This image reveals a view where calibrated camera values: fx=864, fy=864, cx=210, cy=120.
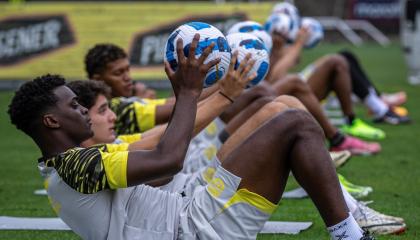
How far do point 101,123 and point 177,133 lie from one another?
5.50 feet

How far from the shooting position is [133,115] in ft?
21.1

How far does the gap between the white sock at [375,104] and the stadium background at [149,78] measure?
0.71 feet

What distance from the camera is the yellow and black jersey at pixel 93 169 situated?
3.92 metres

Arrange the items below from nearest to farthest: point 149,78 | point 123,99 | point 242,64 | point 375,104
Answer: point 242,64 → point 123,99 → point 375,104 → point 149,78

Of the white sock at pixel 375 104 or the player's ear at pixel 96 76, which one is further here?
the white sock at pixel 375 104

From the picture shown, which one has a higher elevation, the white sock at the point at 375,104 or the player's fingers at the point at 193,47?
the player's fingers at the point at 193,47

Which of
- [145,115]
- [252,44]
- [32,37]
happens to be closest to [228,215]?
[252,44]

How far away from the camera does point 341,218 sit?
434 centimetres

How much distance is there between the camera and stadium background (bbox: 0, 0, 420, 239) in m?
6.35

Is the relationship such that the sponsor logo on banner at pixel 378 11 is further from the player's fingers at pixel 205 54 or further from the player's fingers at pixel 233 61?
the player's fingers at pixel 205 54

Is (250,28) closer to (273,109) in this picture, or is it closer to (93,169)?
(273,109)

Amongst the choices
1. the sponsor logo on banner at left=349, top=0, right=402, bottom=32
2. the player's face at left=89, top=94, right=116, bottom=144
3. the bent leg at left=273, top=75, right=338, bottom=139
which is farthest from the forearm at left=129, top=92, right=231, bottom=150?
the sponsor logo on banner at left=349, top=0, right=402, bottom=32

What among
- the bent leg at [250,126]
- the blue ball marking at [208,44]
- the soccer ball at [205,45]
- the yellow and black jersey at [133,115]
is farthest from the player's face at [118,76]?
the blue ball marking at [208,44]

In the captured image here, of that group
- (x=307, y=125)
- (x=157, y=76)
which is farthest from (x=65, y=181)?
(x=157, y=76)
